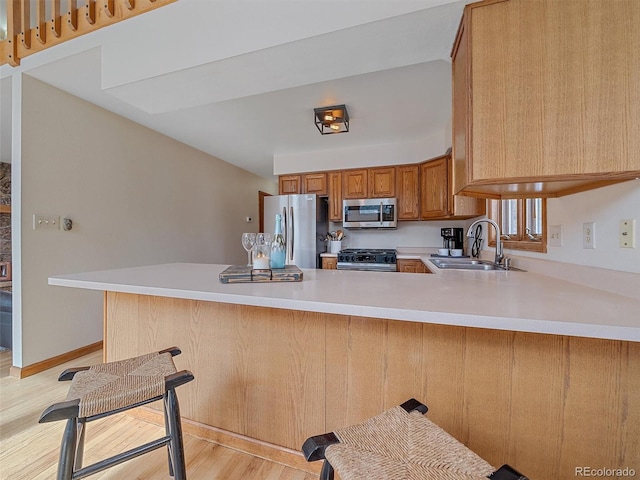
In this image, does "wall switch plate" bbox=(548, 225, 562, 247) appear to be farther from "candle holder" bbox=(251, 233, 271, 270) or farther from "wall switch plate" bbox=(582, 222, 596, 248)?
"candle holder" bbox=(251, 233, 271, 270)

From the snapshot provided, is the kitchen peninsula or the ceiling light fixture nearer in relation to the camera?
the kitchen peninsula

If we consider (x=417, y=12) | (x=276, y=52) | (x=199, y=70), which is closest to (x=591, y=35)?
(x=417, y=12)

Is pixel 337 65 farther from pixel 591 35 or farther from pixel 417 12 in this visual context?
pixel 591 35

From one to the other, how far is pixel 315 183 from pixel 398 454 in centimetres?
367

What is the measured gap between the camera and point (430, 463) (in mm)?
643

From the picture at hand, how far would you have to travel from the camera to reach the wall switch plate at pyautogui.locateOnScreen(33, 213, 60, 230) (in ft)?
7.32

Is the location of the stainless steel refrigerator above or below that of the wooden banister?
below

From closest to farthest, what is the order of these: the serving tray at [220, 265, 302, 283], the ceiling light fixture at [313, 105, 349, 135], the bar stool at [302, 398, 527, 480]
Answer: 1. the bar stool at [302, 398, 527, 480]
2. the serving tray at [220, 265, 302, 283]
3. the ceiling light fixture at [313, 105, 349, 135]

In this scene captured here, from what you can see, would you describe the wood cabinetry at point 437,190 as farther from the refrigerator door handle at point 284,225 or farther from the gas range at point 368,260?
the refrigerator door handle at point 284,225

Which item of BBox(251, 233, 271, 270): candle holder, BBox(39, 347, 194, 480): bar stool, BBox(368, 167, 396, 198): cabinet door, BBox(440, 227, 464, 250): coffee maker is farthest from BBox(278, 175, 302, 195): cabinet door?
BBox(39, 347, 194, 480): bar stool

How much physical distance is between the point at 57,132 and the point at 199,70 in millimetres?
1786

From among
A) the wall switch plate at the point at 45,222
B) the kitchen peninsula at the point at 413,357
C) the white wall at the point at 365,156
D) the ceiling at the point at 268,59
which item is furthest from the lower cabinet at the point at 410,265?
the wall switch plate at the point at 45,222

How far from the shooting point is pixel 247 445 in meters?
1.38

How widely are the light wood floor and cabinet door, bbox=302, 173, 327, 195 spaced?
3177 mm
